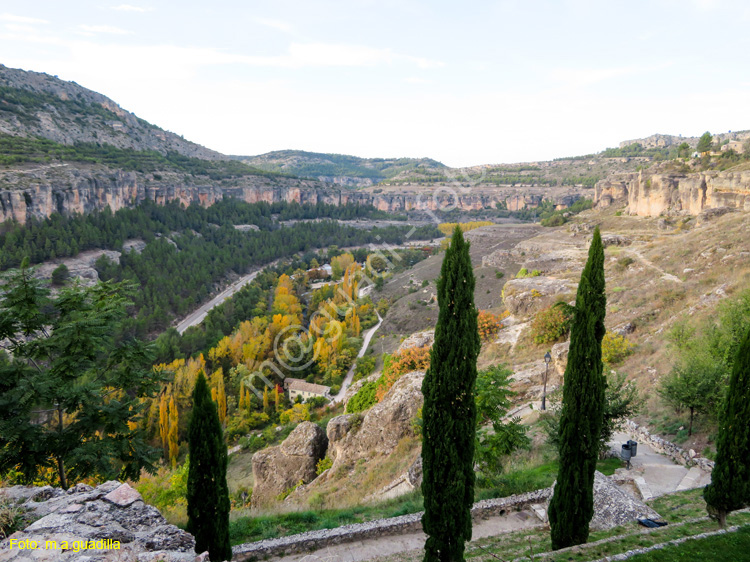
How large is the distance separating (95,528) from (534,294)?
72.7 ft

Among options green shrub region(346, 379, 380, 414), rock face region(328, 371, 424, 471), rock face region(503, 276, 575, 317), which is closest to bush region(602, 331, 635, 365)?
rock face region(328, 371, 424, 471)

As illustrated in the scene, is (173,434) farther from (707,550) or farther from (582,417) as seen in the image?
(707,550)

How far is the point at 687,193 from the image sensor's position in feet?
116

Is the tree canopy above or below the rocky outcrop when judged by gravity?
below

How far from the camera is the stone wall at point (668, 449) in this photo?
27.5 feet

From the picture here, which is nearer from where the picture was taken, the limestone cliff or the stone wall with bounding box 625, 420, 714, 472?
the stone wall with bounding box 625, 420, 714, 472

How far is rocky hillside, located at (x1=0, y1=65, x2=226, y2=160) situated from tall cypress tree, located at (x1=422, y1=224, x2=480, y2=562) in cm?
7964

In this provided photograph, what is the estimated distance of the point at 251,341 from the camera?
2912 centimetres

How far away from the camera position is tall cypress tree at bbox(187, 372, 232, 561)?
552 cm

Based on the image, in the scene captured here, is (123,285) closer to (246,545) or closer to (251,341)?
(246,545)

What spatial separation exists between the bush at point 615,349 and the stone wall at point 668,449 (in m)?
3.86

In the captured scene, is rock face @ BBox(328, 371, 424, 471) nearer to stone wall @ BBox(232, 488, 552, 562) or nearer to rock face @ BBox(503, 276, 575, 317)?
stone wall @ BBox(232, 488, 552, 562)

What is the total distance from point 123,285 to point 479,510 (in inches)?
332

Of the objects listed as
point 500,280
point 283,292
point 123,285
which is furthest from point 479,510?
point 283,292
